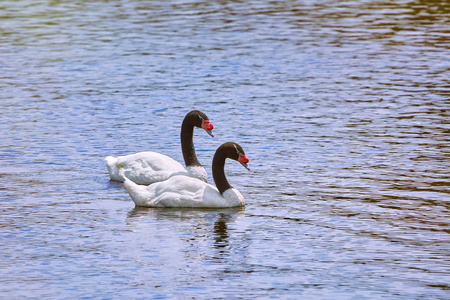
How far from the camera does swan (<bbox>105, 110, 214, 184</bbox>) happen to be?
716 inches

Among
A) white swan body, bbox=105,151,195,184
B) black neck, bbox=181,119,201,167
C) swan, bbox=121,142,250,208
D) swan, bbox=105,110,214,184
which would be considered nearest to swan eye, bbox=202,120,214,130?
swan, bbox=105,110,214,184

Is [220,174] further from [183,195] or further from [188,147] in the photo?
[188,147]

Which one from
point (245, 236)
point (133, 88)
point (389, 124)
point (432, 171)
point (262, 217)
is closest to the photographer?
point (245, 236)

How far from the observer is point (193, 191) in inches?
667

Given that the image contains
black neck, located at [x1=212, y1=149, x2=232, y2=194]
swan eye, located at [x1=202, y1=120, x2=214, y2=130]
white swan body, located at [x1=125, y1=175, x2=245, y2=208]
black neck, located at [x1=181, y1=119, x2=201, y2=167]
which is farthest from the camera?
swan eye, located at [x1=202, y1=120, x2=214, y2=130]

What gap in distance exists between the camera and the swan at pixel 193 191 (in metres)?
16.8

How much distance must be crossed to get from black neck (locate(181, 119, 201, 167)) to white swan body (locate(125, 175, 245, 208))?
4.11 feet

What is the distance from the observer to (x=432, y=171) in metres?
19.2

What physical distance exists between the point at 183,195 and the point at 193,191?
198 millimetres

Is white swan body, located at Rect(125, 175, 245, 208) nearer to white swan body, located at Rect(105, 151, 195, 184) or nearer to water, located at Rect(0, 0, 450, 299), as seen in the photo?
water, located at Rect(0, 0, 450, 299)

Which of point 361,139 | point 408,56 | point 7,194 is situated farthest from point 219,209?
point 408,56

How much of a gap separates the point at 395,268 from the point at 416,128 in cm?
1024

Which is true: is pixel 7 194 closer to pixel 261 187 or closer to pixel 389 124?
pixel 261 187

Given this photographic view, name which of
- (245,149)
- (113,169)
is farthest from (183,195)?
→ (245,149)
